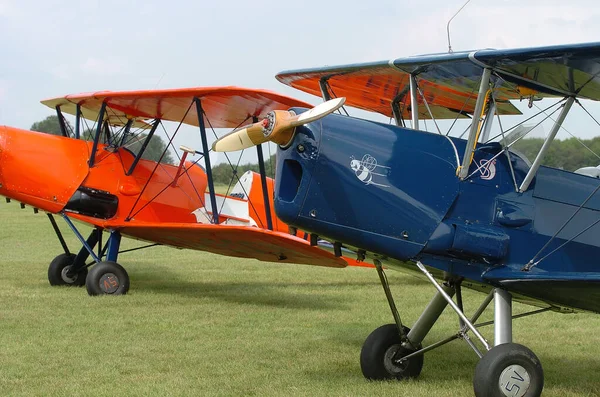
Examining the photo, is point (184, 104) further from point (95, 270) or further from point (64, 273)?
point (64, 273)

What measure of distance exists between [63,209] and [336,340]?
17.6 feet

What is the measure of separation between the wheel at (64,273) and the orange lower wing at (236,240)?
3.69ft

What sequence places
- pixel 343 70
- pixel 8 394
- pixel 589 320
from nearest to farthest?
1. pixel 8 394
2. pixel 343 70
3. pixel 589 320

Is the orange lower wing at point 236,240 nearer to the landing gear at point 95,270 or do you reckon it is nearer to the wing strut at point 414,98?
the landing gear at point 95,270

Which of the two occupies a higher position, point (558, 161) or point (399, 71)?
point (399, 71)

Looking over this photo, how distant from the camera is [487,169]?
5758mm

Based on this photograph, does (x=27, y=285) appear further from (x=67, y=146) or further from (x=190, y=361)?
(x=190, y=361)

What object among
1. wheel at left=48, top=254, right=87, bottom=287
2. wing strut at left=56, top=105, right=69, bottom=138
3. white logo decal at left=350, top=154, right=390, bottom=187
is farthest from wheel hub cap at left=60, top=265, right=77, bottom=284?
white logo decal at left=350, top=154, right=390, bottom=187

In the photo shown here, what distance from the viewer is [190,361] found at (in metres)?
6.88

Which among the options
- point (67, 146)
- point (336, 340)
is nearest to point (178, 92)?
point (67, 146)

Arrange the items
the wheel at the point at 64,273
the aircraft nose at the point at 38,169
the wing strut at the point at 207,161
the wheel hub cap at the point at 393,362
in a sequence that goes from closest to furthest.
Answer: the wheel hub cap at the point at 393,362, the wing strut at the point at 207,161, the aircraft nose at the point at 38,169, the wheel at the point at 64,273

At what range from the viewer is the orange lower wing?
10011mm

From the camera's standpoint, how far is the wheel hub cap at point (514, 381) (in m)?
5.06

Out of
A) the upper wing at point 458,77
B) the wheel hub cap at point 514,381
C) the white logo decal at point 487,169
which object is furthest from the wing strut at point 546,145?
the wheel hub cap at point 514,381
